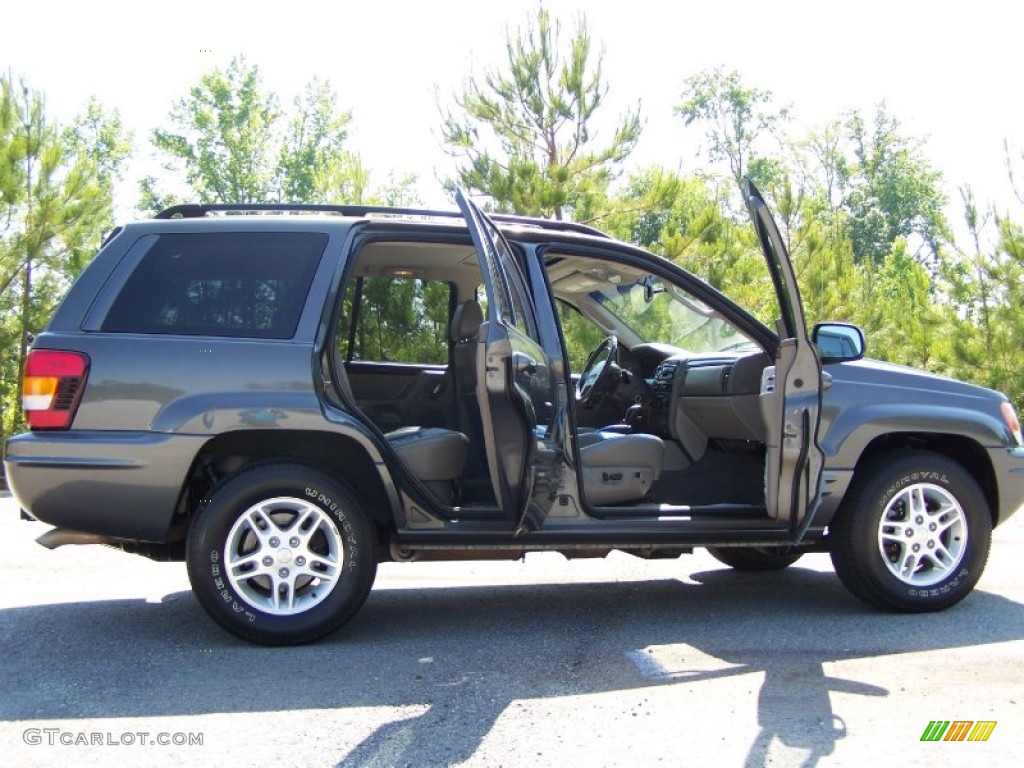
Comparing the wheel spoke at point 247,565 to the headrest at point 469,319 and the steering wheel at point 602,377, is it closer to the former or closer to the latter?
the headrest at point 469,319

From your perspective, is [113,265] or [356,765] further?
[113,265]

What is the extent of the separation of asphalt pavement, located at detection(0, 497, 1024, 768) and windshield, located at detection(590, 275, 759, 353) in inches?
55.6

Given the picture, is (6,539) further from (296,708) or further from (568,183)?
(568,183)

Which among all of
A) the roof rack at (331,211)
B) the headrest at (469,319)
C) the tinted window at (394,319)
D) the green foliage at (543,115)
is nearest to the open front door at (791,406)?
the roof rack at (331,211)

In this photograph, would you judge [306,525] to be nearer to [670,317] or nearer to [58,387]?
[58,387]

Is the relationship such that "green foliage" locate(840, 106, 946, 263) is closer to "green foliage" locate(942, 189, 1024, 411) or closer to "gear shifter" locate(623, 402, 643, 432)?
"green foliage" locate(942, 189, 1024, 411)

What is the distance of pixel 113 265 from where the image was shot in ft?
16.7

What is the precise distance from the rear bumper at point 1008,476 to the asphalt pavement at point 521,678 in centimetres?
54

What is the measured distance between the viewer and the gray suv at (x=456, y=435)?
192 inches

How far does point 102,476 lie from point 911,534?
3900 mm

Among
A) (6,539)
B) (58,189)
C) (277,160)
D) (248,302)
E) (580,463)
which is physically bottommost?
(6,539)

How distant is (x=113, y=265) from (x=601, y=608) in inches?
117

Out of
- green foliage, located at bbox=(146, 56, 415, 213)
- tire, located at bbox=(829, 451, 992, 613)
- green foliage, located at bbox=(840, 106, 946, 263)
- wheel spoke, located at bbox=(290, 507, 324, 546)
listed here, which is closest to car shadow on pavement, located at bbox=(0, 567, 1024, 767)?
tire, located at bbox=(829, 451, 992, 613)

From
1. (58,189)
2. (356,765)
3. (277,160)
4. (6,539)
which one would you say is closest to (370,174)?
(58,189)
